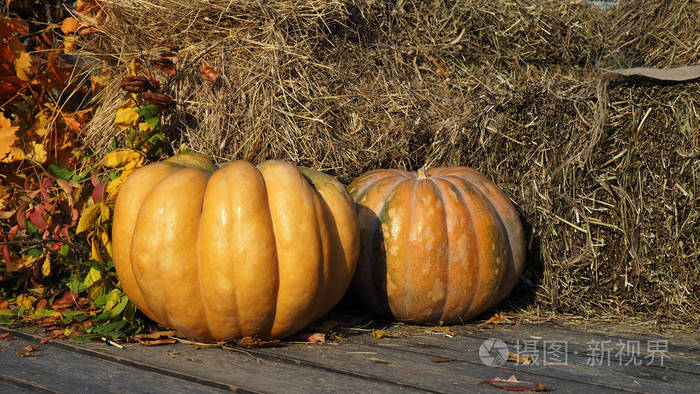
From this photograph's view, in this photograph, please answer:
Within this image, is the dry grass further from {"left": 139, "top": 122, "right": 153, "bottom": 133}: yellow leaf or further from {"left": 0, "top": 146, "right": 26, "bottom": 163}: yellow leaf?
{"left": 0, "top": 146, "right": 26, "bottom": 163}: yellow leaf

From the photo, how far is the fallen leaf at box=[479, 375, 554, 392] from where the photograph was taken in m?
1.80

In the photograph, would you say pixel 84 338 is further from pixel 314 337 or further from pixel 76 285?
pixel 314 337

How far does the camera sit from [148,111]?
2.82 meters

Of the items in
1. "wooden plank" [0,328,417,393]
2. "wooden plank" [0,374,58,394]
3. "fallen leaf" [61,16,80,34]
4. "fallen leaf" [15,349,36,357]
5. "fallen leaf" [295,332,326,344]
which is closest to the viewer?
"wooden plank" [0,374,58,394]

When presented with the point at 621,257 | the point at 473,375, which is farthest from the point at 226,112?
the point at 621,257

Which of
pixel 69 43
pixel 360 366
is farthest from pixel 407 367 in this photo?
pixel 69 43

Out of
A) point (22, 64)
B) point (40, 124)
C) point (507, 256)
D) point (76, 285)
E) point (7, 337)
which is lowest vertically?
point (7, 337)

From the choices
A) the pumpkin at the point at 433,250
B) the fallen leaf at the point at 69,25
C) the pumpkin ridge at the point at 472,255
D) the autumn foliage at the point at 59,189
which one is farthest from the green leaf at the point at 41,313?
the pumpkin ridge at the point at 472,255

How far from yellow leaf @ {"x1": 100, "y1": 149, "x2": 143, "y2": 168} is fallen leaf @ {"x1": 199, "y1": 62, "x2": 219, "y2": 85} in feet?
1.54

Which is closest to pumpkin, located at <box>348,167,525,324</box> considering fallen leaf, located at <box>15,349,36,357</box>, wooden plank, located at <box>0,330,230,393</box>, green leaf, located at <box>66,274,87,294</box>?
wooden plank, located at <box>0,330,230,393</box>

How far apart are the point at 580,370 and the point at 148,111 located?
2.07 meters

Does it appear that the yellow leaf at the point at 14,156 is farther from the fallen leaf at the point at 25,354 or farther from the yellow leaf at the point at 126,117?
the fallen leaf at the point at 25,354

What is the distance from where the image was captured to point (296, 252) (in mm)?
2166

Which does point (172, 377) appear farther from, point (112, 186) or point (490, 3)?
point (490, 3)
